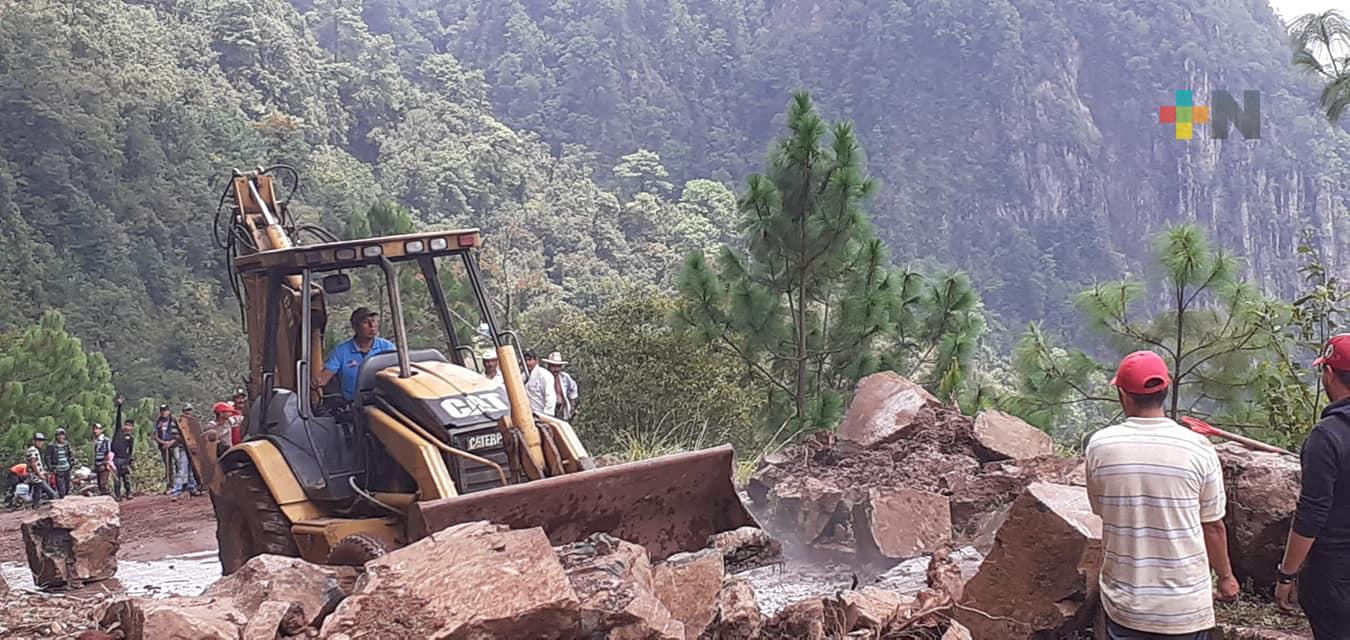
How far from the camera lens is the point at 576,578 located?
4.68 metres

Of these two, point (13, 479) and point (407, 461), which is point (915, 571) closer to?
point (407, 461)

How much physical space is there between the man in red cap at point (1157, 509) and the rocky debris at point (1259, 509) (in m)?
1.85

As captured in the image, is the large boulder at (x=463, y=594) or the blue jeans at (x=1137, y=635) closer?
the blue jeans at (x=1137, y=635)

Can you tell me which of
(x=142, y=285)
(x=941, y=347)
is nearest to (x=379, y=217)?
(x=941, y=347)

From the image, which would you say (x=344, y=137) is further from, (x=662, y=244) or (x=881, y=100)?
(x=881, y=100)

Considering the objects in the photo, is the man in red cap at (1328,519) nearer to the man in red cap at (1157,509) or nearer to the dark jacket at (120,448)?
the man in red cap at (1157,509)

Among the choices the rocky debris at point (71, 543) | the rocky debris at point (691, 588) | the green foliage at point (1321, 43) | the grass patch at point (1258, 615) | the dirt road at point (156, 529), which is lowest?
the dirt road at point (156, 529)

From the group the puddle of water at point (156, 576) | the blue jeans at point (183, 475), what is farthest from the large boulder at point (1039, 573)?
the blue jeans at point (183, 475)

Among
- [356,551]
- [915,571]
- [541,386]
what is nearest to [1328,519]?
[915,571]

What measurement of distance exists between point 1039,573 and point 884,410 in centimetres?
530

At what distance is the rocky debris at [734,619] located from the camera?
4812 millimetres

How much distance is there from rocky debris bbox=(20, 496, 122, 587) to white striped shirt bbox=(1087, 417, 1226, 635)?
749cm

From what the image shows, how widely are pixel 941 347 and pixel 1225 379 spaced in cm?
368

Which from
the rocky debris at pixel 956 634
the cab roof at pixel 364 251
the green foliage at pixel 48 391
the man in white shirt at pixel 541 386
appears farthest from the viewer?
the green foliage at pixel 48 391
